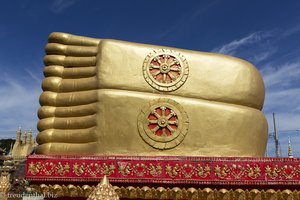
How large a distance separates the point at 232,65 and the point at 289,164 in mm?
2425

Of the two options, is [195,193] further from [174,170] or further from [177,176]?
[174,170]

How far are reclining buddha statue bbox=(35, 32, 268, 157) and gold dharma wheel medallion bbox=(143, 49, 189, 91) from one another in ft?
0.07

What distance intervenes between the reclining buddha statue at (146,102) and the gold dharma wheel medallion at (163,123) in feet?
0.07

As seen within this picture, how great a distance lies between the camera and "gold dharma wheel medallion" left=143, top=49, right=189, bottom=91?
7.10 m

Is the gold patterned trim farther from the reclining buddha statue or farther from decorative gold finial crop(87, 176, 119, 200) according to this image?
decorative gold finial crop(87, 176, 119, 200)

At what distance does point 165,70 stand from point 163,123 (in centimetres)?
122

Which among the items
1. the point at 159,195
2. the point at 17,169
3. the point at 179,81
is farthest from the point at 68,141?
the point at 17,169

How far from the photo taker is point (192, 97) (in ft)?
23.2

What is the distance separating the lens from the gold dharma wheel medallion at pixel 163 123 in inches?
266

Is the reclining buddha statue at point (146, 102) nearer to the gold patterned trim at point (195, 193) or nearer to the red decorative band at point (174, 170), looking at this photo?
the red decorative band at point (174, 170)

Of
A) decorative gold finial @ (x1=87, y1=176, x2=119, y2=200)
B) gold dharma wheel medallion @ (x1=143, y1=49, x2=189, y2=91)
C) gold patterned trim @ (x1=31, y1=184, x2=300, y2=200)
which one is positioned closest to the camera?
decorative gold finial @ (x1=87, y1=176, x2=119, y2=200)

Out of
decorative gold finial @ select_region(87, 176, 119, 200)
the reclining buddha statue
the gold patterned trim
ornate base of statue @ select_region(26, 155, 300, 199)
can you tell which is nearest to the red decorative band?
ornate base of statue @ select_region(26, 155, 300, 199)

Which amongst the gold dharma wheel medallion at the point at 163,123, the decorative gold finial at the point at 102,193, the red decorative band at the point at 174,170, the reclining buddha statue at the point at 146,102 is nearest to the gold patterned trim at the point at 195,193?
the red decorative band at the point at 174,170

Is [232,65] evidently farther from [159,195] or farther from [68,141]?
[68,141]
